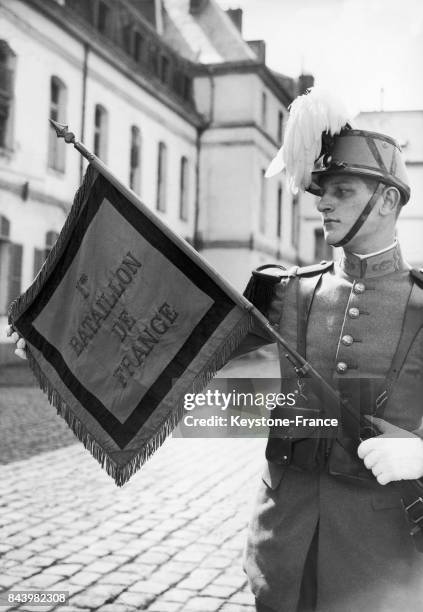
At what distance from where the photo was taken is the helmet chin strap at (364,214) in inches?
85.4

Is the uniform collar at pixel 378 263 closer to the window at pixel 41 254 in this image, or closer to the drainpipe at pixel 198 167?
the window at pixel 41 254

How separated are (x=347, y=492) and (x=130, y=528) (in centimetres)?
329

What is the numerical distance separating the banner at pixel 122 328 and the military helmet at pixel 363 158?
17.9 inches

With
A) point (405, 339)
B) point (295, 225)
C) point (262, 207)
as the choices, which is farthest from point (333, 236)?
point (295, 225)

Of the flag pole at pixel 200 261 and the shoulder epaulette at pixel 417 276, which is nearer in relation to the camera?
the flag pole at pixel 200 261

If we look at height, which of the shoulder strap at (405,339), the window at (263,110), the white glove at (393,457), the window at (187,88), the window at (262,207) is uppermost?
the shoulder strap at (405,339)

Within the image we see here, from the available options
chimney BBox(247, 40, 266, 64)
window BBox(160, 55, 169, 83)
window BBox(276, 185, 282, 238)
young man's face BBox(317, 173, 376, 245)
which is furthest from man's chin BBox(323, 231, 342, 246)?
window BBox(276, 185, 282, 238)

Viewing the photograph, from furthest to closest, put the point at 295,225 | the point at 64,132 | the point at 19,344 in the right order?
the point at 295,225
the point at 19,344
the point at 64,132

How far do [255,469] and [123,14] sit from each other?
54.6ft

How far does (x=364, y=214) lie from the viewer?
2.17m

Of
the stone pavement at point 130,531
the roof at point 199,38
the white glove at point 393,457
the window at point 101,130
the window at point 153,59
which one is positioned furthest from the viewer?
the window at point 153,59

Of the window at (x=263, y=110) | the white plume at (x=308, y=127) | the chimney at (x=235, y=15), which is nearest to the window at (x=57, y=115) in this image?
the chimney at (x=235, y=15)

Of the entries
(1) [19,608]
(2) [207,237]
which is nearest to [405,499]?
(1) [19,608]

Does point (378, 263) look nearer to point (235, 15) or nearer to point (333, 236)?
point (333, 236)
